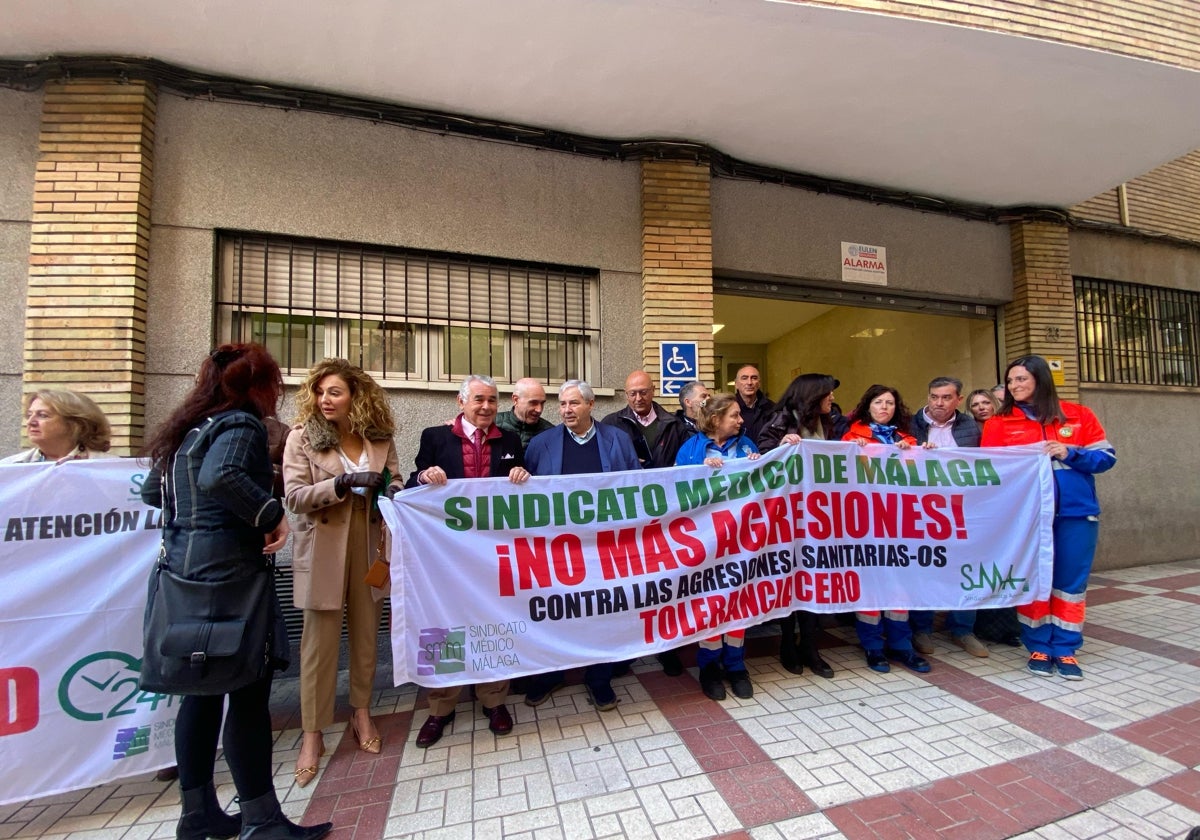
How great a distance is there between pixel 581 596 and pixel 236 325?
11.4ft

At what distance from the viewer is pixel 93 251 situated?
11.6ft

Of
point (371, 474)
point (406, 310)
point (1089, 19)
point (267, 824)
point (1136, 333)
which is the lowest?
point (267, 824)

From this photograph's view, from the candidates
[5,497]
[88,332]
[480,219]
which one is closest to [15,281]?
[88,332]

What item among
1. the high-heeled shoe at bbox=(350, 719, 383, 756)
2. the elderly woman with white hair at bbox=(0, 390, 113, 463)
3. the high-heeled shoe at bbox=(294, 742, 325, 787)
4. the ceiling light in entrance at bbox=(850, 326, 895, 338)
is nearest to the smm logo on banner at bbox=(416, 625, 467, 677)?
the high-heeled shoe at bbox=(350, 719, 383, 756)

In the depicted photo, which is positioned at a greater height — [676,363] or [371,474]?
[676,363]

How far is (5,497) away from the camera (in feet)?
7.30

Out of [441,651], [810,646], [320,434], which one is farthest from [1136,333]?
[320,434]

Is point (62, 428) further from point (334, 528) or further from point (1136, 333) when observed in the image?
point (1136, 333)

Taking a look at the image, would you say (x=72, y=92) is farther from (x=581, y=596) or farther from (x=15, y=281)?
(x=581, y=596)

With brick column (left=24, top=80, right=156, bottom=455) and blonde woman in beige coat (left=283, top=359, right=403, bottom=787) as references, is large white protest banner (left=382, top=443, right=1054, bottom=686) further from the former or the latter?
brick column (left=24, top=80, right=156, bottom=455)

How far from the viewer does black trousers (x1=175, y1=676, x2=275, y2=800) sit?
1883 millimetres

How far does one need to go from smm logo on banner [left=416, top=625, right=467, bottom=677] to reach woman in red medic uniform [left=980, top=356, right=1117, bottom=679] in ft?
11.7

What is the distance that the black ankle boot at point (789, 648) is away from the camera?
11.1ft

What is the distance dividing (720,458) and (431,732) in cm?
214
